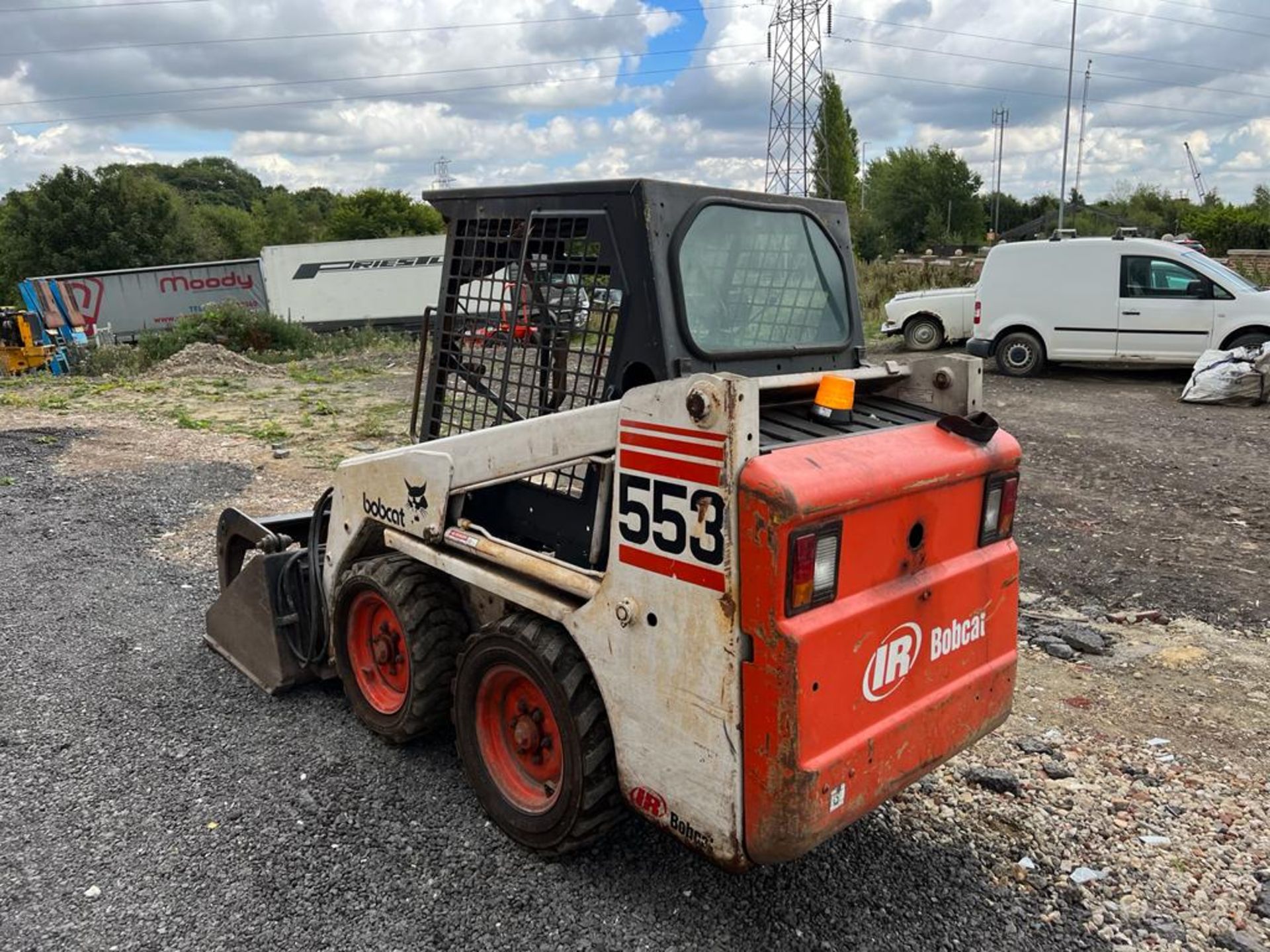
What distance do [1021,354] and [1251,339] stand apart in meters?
2.91

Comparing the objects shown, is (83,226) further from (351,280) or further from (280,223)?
(280,223)

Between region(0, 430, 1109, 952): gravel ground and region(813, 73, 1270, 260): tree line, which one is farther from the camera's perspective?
region(813, 73, 1270, 260): tree line

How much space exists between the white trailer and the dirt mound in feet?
27.6

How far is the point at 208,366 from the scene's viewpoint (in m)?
19.6

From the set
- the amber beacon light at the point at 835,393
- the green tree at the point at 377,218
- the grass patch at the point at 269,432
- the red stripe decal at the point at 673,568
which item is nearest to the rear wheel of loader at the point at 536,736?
the red stripe decal at the point at 673,568

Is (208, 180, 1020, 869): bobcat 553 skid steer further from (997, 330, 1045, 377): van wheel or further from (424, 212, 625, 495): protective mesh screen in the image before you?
(997, 330, 1045, 377): van wheel

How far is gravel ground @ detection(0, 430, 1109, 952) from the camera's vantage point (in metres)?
2.84

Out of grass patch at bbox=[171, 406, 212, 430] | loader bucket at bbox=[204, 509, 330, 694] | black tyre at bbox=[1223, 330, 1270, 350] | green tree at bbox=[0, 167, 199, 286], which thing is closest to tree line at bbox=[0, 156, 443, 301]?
green tree at bbox=[0, 167, 199, 286]

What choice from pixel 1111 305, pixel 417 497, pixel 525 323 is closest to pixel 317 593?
pixel 417 497

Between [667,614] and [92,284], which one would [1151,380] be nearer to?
[667,614]

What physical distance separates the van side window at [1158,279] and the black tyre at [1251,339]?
0.75m

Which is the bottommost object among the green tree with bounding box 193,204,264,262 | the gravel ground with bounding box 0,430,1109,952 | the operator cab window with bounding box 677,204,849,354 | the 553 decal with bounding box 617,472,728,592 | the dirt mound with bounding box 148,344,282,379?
the gravel ground with bounding box 0,430,1109,952

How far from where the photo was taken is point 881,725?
273cm

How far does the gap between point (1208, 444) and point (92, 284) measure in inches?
1138
